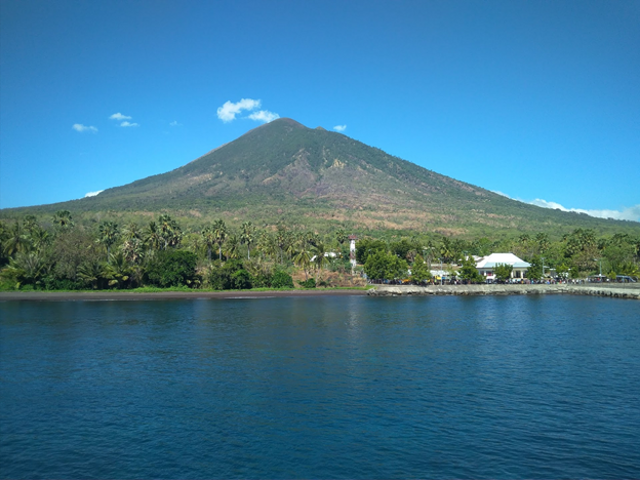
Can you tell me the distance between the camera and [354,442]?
707 inches

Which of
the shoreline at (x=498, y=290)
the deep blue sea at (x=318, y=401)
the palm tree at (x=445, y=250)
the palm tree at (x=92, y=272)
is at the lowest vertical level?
the deep blue sea at (x=318, y=401)

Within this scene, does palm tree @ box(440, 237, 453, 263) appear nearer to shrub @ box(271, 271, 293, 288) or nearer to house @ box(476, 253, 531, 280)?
house @ box(476, 253, 531, 280)

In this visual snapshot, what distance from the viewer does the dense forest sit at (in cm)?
7494

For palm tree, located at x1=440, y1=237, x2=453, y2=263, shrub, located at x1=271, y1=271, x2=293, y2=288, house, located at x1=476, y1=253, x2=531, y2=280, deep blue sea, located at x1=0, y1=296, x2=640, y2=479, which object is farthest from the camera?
palm tree, located at x1=440, y1=237, x2=453, y2=263

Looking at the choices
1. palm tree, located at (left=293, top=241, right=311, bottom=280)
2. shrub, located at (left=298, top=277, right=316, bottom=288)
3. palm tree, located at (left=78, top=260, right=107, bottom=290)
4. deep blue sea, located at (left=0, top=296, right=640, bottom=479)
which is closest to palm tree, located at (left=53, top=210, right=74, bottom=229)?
palm tree, located at (left=78, top=260, right=107, bottom=290)

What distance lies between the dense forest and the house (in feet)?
10.7

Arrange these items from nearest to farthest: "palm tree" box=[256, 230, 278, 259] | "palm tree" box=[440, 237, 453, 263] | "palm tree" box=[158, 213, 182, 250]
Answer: "palm tree" box=[158, 213, 182, 250]
"palm tree" box=[256, 230, 278, 259]
"palm tree" box=[440, 237, 453, 263]

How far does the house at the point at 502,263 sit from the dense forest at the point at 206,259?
10.7 feet

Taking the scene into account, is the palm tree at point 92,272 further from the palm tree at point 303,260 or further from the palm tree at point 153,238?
the palm tree at point 303,260

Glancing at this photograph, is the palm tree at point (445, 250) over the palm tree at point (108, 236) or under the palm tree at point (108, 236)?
under

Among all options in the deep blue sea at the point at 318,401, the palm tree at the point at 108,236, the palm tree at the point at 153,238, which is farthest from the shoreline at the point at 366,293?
the deep blue sea at the point at 318,401

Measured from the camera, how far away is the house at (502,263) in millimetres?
102812

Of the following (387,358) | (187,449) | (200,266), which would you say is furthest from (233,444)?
(200,266)

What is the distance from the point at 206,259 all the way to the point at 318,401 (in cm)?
7032
